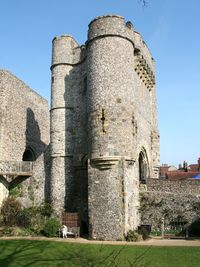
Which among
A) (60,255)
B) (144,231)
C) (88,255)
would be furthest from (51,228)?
(88,255)

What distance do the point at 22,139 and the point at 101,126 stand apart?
9.87 m

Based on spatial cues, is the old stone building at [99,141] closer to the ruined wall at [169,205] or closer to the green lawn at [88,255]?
the ruined wall at [169,205]

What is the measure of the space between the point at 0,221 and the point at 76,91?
870cm

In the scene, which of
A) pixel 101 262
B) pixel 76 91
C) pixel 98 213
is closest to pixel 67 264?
pixel 101 262

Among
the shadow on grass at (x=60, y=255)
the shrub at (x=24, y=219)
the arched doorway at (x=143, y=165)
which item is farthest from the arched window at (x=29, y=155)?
the shadow on grass at (x=60, y=255)

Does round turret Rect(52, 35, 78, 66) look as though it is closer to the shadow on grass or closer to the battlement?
the battlement

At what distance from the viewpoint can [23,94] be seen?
25.3m

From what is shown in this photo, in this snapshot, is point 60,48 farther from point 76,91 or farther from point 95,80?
point 95,80

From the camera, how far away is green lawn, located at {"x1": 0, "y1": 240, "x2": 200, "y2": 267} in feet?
32.8

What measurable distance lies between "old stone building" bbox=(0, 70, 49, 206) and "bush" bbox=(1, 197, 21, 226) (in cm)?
95

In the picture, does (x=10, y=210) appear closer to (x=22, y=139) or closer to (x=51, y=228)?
(x=51, y=228)

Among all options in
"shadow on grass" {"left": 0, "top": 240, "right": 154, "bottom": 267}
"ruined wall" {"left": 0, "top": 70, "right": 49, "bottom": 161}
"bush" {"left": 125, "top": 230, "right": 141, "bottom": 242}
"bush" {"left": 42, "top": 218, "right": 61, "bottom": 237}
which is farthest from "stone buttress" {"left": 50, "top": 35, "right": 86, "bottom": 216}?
"shadow on grass" {"left": 0, "top": 240, "right": 154, "bottom": 267}

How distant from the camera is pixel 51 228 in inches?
655

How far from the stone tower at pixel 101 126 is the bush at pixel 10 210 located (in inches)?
83.0
